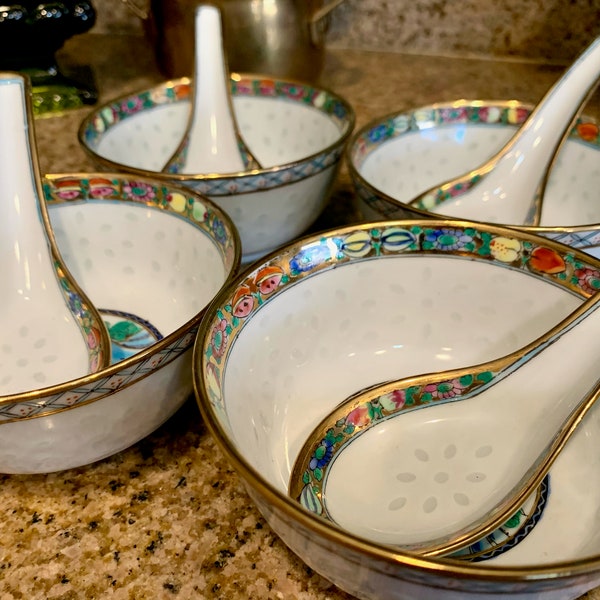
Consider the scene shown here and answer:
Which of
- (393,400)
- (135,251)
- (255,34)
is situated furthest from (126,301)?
(255,34)

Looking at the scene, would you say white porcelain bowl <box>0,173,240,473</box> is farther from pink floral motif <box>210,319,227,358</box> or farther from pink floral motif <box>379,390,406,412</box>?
pink floral motif <box>379,390,406,412</box>

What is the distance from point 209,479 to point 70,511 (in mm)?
89

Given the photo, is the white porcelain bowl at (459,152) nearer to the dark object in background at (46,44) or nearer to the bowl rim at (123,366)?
the bowl rim at (123,366)

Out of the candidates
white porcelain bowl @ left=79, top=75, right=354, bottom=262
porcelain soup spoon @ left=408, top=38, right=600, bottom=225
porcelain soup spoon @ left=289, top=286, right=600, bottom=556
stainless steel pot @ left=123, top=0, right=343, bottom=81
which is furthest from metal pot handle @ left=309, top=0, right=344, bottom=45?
porcelain soup spoon @ left=289, top=286, right=600, bottom=556

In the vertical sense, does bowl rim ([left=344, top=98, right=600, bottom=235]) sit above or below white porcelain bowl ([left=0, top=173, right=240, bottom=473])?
above

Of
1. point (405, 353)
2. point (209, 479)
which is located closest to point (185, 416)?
point (209, 479)

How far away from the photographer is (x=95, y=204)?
1.88ft

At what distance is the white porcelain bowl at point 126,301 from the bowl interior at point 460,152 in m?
0.20

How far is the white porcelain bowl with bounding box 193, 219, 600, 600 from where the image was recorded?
14.2 inches

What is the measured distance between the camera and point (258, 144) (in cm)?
76

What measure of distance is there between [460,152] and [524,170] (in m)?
0.08

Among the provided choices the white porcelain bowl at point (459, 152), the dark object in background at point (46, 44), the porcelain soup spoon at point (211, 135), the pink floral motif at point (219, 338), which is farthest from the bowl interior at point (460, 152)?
the dark object in background at point (46, 44)

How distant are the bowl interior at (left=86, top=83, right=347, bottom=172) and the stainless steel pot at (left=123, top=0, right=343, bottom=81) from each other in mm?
65

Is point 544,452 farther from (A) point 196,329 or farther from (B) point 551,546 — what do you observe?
(A) point 196,329
